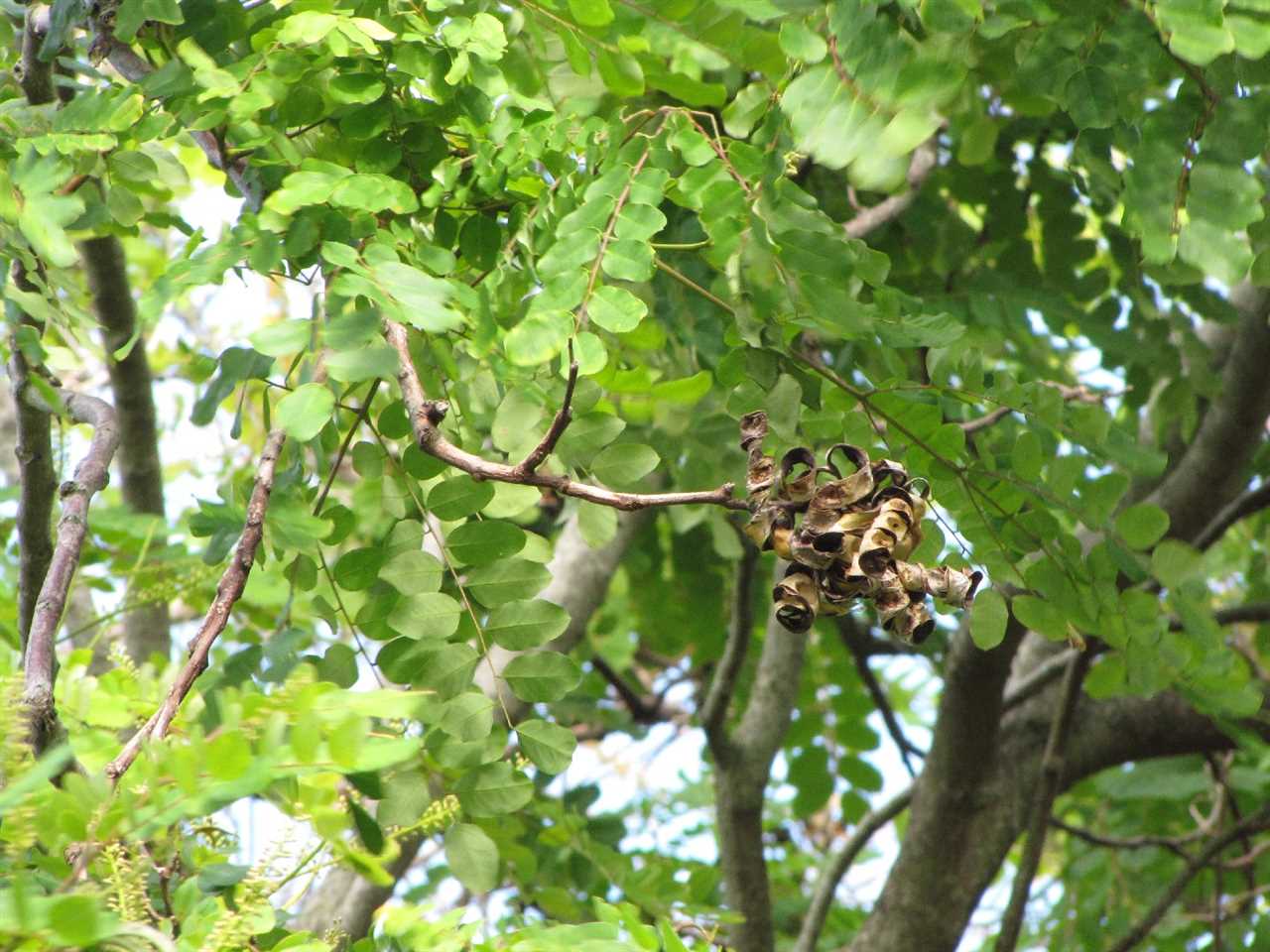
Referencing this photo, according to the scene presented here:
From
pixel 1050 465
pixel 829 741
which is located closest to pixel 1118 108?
pixel 1050 465

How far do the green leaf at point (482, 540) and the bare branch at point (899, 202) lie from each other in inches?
39.7

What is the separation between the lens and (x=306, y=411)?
3.23ft

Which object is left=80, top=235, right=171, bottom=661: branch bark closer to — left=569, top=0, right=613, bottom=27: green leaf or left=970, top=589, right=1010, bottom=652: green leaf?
left=569, top=0, right=613, bottom=27: green leaf

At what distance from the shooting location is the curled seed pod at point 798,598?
904 millimetres

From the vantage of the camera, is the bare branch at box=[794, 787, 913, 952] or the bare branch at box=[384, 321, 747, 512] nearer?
the bare branch at box=[384, 321, 747, 512]

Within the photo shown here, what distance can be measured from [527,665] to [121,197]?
65 cm

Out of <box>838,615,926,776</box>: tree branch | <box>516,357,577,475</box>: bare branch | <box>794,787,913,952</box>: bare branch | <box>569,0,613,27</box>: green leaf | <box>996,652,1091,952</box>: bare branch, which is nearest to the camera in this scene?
<box>516,357,577,475</box>: bare branch

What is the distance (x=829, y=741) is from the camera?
293 cm

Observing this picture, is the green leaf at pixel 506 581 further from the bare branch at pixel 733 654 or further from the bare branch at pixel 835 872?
the bare branch at pixel 835 872

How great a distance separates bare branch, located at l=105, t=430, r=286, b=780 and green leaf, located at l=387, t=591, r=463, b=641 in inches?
6.3

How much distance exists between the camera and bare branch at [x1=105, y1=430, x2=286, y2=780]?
85 centimetres

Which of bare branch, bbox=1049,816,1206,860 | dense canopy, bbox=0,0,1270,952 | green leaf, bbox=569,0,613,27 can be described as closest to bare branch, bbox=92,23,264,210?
dense canopy, bbox=0,0,1270,952

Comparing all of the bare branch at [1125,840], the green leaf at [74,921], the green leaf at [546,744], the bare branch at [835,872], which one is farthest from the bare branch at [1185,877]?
the green leaf at [74,921]

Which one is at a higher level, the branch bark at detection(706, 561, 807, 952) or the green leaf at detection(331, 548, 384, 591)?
the branch bark at detection(706, 561, 807, 952)
